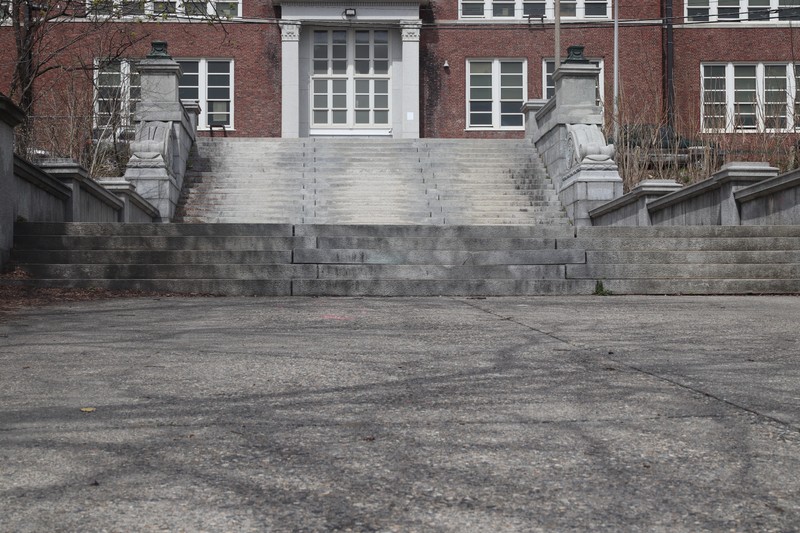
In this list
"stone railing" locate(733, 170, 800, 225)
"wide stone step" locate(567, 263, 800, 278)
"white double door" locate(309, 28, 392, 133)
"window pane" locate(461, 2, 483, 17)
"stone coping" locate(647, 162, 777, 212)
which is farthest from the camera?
"window pane" locate(461, 2, 483, 17)

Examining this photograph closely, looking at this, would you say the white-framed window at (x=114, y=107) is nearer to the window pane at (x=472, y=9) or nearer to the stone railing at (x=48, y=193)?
the stone railing at (x=48, y=193)

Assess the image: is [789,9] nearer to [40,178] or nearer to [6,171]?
[40,178]

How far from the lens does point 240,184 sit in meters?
20.2

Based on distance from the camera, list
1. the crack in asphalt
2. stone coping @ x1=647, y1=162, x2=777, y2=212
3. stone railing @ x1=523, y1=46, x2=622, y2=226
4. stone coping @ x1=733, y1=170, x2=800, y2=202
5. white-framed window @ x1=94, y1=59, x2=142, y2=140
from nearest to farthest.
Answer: the crack in asphalt, stone coping @ x1=733, y1=170, x2=800, y2=202, stone coping @ x1=647, y1=162, x2=777, y2=212, stone railing @ x1=523, y1=46, x2=622, y2=226, white-framed window @ x1=94, y1=59, x2=142, y2=140

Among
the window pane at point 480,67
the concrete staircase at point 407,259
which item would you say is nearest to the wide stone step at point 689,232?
the concrete staircase at point 407,259

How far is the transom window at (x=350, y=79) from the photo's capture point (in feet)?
105

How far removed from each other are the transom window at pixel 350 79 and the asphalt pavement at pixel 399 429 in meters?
25.5

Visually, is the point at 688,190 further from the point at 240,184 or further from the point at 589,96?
the point at 240,184

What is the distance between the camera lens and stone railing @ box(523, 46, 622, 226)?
18312 mm

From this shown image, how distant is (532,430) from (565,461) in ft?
1.55

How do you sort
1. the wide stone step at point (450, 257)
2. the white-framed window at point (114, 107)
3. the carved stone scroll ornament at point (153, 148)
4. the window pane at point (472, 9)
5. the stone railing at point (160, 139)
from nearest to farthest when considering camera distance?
the wide stone step at point (450, 257), the stone railing at point (160, 139), the carved stone scroll ornament at point (153, 148), the white-framed window at point (114, 107), the window pane at point (472, 9)

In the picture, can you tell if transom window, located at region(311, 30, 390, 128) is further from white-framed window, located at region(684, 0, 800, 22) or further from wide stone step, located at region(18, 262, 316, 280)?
wide stone step, located at region(18, 262, 316, 280)

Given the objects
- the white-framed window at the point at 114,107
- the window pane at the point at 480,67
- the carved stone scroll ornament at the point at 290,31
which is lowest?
the white-framed window at the point at 114,107

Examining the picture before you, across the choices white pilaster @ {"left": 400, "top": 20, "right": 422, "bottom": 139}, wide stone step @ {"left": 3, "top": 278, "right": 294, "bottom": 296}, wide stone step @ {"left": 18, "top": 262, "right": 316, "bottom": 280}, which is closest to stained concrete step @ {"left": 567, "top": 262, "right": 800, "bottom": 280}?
wide stone step @ {"left": 18, "top": 262, "right": 316, "bottom": 280}
